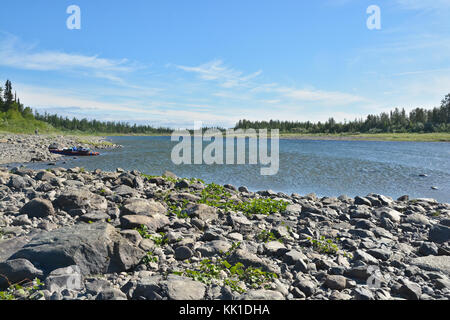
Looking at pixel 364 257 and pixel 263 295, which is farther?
pixel 364 257

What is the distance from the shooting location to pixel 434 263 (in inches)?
282

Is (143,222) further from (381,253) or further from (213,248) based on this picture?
(381,253)

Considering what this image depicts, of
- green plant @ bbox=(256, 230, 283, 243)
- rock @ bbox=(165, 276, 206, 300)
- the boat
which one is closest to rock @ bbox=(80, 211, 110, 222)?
rock @ bbox=(165, 276, 206, 300)

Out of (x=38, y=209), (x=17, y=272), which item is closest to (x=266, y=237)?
(x=17, y=272)

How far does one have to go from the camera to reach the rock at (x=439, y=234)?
353 inches

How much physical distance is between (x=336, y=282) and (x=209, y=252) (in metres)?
2.92

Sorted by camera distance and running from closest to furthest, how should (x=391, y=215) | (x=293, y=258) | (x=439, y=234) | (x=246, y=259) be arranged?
1. (x=246, y=259)
2. (x=293, y=258)
3. (x=439, y=234)
4. (x=391, y=215)

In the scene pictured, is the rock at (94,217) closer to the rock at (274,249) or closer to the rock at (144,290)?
the rock at (144,290)

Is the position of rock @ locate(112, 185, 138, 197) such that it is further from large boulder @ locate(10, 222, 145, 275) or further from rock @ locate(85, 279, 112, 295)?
rock @ locate(85, 279, 112, 295)

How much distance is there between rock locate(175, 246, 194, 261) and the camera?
22.0 ft

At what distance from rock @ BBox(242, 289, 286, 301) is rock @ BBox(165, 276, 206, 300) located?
0.84 m

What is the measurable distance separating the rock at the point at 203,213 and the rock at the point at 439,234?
7.08 metres

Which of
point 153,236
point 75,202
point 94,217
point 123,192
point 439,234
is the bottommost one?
point 439,234
